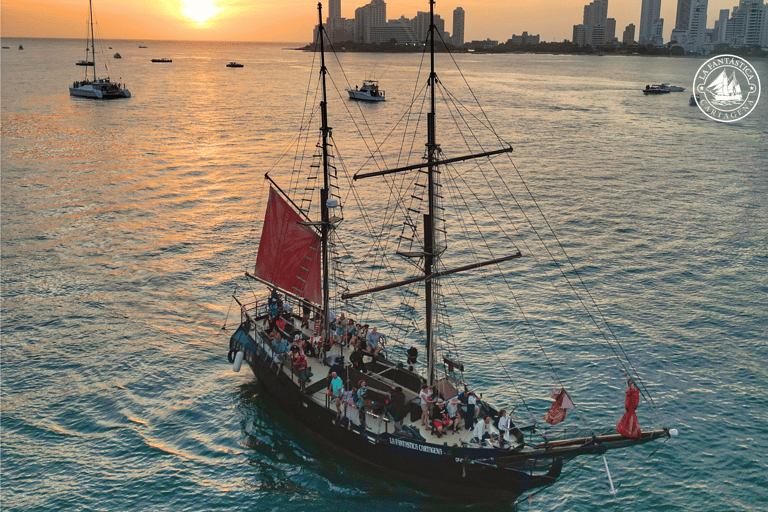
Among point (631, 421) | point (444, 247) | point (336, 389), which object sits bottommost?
point (336, 389)

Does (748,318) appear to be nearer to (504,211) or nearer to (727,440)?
(727,440)

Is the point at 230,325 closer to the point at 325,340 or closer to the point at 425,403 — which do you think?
the point at 325,340

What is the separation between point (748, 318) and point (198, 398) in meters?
33.6

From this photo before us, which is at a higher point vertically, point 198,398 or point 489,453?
point 489,453

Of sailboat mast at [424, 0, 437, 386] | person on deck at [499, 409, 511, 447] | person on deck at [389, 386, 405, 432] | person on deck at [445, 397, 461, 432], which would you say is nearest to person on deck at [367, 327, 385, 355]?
sailboat mast at [424, 0, 437, 386]

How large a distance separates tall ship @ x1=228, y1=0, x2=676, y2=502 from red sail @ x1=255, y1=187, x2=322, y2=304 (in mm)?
73

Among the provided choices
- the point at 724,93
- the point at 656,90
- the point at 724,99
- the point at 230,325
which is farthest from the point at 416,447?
the point at 656,90

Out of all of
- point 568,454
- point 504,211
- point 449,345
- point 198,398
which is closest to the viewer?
point 568,454

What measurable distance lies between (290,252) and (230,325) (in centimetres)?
983

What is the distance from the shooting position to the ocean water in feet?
89.1

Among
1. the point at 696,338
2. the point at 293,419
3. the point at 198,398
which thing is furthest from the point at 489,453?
the point at 696,338

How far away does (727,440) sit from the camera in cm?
2998

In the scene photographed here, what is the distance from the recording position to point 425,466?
82.9 ft

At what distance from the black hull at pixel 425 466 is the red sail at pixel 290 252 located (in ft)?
23.8
